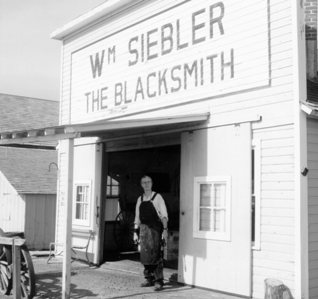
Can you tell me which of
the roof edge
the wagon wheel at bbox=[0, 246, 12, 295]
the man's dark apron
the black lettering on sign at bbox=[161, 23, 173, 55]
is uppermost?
the roof edge

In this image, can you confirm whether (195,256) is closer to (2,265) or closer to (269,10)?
(2,265)

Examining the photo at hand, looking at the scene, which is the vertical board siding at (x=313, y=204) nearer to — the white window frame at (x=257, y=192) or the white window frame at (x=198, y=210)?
the white window frame at (x=257, y=192)

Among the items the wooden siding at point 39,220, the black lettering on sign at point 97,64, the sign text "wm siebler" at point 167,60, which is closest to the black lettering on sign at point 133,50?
the sign text "wm siebler" at point 167,60

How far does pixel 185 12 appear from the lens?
376 inches

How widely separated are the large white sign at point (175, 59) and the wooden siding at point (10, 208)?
5257mm

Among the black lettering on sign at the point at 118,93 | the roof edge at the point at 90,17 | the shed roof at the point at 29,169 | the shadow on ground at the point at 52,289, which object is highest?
the roof edge at the point at 90,17

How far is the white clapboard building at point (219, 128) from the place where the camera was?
752 centimetres

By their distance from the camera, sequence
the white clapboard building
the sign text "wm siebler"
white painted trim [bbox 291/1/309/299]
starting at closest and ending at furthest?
1. white painted trim [bbox 291/1/309/299]
2. the white clapboard building
3. the sign text "wm siebler"

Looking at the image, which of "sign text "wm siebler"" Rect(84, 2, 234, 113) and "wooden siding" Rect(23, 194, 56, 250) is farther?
"wooden siding" Rect(23, 194, 56, 250)

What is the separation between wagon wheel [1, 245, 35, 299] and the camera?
303 inches

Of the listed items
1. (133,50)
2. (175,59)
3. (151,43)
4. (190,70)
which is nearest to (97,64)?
(133,50)

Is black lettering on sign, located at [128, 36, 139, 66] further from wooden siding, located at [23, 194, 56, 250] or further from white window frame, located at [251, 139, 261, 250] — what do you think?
wooden siding, located at [23, 194, 56, 250]

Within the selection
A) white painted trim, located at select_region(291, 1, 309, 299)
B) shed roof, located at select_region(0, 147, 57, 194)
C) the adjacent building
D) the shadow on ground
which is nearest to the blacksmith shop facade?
white painted trim, located at select_region(291, 1, 309, 299)

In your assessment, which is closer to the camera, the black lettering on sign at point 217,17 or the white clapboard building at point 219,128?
the white clapboard building at point 219,128
